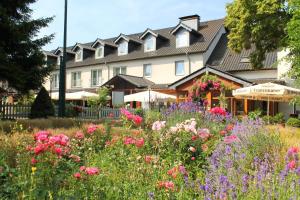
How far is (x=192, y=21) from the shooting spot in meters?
37.4

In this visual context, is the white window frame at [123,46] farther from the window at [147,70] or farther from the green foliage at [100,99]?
the green foliage at [100,99]

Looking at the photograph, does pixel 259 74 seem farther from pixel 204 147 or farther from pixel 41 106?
pixel 204 147

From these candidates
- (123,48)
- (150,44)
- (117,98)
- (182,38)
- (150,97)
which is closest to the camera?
(150,97)

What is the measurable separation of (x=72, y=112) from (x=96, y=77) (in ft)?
64.2

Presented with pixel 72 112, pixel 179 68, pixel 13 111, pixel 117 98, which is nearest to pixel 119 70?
pixel 179 68

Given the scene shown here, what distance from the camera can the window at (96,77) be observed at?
41159 mm

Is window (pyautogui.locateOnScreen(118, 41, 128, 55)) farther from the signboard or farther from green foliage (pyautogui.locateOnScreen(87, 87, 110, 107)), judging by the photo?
the signboard

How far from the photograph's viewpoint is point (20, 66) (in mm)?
18078

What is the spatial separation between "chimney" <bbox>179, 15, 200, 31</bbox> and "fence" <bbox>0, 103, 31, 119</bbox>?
2123 centimetres

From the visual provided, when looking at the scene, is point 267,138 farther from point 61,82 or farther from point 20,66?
point 20,66

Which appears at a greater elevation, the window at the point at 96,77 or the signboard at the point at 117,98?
the window at the point at 96,77

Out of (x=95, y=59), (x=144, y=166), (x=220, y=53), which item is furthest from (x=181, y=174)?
(x=95, y=59)

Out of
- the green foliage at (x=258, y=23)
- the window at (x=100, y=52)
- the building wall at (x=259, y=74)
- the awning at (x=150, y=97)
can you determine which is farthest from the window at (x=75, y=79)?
the green foliage at (x=258, y=23)

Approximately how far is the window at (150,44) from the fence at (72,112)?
15.9 metres
